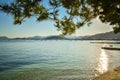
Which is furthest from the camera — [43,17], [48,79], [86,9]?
[48,79]

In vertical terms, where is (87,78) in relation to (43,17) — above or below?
below

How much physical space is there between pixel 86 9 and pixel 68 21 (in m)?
1.25

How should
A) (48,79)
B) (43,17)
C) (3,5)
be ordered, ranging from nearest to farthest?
(3,5) → (43,17) → (48,79)

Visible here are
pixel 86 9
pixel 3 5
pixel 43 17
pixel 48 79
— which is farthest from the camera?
pixel 48 79

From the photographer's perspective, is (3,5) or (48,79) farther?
(48,79)

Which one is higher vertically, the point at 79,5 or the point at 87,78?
the point at 79,5

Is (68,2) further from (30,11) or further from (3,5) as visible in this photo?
(3,5)

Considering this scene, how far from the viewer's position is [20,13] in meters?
12.4

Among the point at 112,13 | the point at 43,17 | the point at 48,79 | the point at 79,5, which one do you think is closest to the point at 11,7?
the point at 43,17

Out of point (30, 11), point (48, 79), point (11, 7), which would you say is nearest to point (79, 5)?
point (30, 11)

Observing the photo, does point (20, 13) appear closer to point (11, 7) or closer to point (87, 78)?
point (11, 7)

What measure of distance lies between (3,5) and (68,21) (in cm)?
395

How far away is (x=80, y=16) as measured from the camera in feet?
47.4

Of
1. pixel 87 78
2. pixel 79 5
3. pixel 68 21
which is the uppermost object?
pixel 79 5
